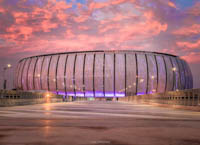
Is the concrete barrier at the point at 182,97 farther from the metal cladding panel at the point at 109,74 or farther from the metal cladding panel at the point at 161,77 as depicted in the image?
the metal cladding panel at the point at 161,77

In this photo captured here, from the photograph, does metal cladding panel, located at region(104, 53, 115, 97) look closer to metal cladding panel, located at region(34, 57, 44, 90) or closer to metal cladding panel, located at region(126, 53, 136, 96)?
metal cladding panel, located at region(126, 53, 136, 96)

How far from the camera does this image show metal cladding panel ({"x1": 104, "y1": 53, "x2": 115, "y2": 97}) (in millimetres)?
91812

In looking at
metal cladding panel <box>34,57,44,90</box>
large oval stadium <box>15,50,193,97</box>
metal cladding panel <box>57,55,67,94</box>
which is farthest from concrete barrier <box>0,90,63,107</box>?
metal cladding panel <box>34,57,44,90</box>

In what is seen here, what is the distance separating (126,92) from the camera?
93812 mm

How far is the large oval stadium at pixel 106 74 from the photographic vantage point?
92.5 metres

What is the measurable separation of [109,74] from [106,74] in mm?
1174

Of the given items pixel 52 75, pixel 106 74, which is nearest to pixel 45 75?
pixel 52 75

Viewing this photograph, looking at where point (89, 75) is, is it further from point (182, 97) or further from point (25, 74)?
point (182, 97)

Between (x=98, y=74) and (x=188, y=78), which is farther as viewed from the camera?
(x=188, y=78)

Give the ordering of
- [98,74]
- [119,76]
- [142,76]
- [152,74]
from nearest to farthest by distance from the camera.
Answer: [98,74] → [119,76] → [142,76] → [152,74]

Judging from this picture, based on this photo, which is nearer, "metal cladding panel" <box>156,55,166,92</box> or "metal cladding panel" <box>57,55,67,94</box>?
"metal cladding panel" <box>156,55,166,92</box>

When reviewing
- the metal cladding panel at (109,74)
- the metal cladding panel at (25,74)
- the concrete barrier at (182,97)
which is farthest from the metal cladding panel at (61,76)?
the concrete barrier at (182,97)

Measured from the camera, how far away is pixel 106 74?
9175 centimetres

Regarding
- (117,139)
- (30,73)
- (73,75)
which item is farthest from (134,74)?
(117,139)
